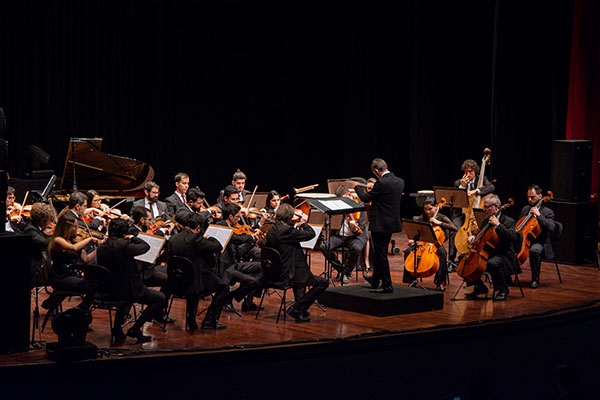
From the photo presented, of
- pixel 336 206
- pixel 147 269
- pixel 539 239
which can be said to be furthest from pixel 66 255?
pixel 539 239

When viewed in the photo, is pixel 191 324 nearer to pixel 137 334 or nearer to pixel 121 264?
pixel 137 334

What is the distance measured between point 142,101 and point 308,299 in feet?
22.4

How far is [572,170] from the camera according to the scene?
11.6 m

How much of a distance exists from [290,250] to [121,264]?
5.69ft

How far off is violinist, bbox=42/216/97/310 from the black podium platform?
8.79 ft

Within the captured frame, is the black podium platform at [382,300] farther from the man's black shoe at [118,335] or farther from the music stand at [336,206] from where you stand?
the man's black shoe at [118,335]

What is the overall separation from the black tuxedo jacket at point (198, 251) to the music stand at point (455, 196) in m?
3.85

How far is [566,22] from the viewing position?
1270 cm

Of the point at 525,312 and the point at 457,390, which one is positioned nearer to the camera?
the point at 457,390

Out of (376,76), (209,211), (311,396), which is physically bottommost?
(311,396)

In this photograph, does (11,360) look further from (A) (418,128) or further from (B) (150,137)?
(A) (418,128)

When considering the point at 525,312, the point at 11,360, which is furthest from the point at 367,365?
the point at 11,360

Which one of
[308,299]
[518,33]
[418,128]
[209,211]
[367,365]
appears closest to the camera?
[367,365]

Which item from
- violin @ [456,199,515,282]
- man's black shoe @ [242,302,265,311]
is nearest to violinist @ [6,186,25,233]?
man's black shoe @ [242,302,265,311]
